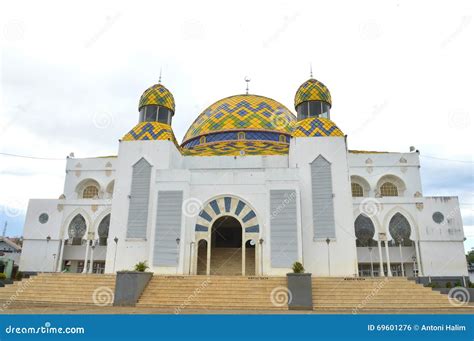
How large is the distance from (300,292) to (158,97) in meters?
14.3

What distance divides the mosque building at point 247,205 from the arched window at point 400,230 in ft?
0.20

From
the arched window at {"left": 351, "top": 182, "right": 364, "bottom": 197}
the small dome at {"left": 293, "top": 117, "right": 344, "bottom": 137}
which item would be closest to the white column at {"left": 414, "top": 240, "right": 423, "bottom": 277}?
the arched window at {"left": 351, "top": 182, "right": 364, "bottom": 197}

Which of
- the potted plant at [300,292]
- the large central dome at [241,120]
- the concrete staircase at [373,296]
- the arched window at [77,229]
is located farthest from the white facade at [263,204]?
the large central dome at [241,120]

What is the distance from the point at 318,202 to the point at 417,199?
8.22 meters

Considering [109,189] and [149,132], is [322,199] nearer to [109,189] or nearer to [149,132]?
[149,132]

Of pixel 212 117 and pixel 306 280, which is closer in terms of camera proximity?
pixel 306 280

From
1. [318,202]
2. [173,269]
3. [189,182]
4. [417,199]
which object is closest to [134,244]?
[173,269]

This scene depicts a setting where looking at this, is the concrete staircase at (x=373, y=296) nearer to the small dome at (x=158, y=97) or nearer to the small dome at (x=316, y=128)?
the small dome at (x=316, y=128)

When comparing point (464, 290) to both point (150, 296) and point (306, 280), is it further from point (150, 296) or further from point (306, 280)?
point (150, 296)

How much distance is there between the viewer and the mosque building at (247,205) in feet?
53.5

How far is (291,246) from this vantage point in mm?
15516

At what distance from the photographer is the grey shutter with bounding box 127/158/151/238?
1723 cm

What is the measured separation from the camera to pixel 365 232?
21500 millimetres

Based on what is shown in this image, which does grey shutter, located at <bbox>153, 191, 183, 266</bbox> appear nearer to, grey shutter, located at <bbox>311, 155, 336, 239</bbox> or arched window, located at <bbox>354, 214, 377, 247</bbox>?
grey shutter, located at <bbox>311, 155, 336, 239</bbox>
